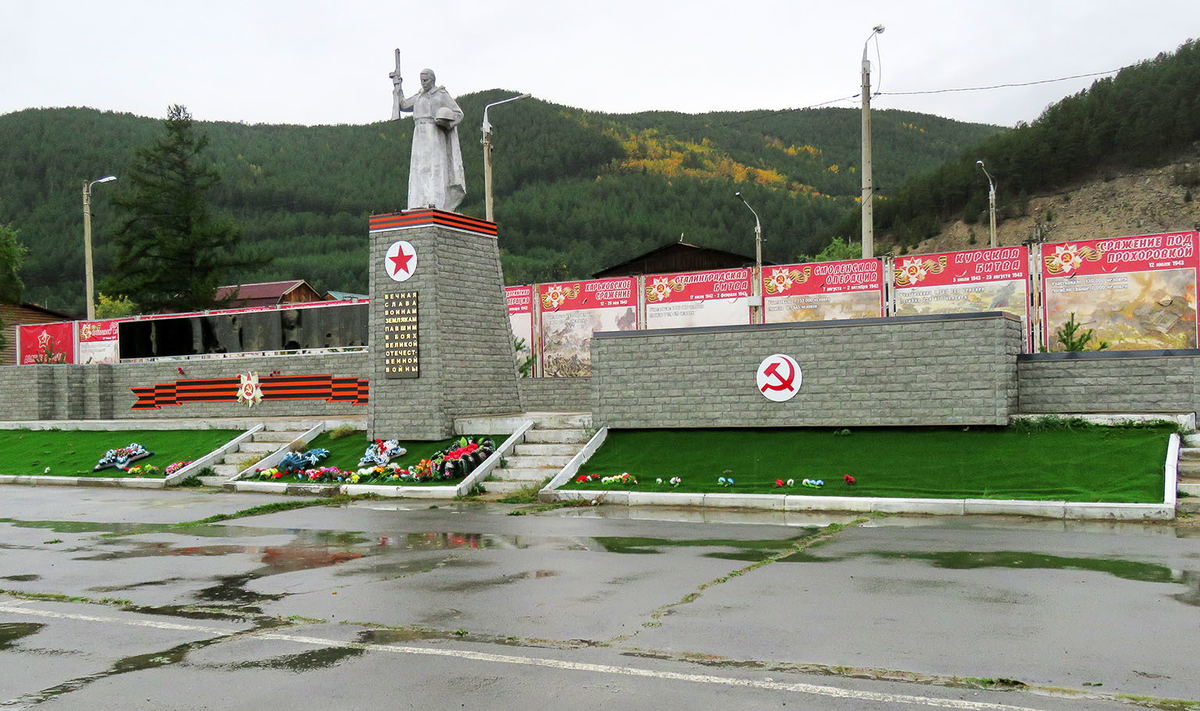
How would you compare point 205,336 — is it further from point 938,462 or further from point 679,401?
point 938,462

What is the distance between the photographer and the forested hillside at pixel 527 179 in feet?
325

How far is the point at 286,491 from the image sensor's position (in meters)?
17.6

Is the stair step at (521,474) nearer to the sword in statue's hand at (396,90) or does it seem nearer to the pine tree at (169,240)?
the sword in statue's hand at (396,90)

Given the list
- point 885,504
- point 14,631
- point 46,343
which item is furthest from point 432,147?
point 46,343

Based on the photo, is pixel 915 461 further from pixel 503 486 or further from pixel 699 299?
pixel 699 299

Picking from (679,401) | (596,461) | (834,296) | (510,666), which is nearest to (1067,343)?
(834,296)

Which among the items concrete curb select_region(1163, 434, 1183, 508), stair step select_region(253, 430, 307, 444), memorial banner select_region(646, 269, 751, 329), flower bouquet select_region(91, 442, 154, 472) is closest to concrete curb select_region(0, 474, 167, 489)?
flower bouquet select_region(91, 442, 154, 472)

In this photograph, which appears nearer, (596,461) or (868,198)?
(596,461)

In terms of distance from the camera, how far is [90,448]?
22922 mm

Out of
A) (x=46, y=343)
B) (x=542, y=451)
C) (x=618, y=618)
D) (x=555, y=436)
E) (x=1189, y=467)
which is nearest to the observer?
(x=618, y=618)

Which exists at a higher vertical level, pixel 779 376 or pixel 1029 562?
pixel 779 376

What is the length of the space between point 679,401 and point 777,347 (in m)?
2.02

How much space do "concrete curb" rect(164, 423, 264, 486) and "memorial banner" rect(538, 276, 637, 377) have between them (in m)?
7.05

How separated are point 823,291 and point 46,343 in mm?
24189
